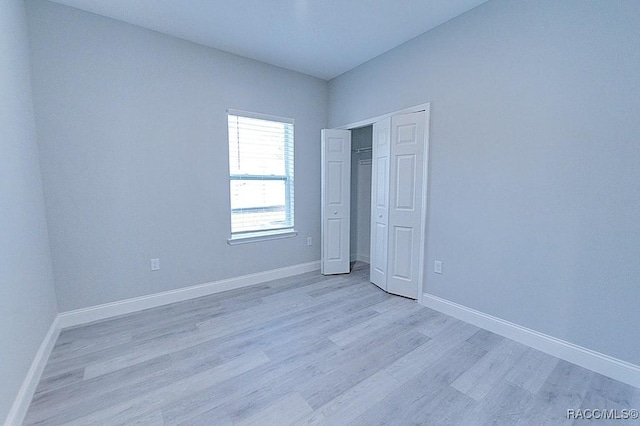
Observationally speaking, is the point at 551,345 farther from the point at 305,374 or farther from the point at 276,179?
the point at 276,179

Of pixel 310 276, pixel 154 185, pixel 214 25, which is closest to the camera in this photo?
pixel 214 25

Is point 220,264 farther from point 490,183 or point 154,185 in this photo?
point 490,183

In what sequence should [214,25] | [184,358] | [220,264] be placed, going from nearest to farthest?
[184,358] → [214,25] → [220,264]

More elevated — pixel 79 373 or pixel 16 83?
pixel 16 83

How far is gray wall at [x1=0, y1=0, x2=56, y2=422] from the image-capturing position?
1357 millimetres

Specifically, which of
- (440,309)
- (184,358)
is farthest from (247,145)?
(440,309)

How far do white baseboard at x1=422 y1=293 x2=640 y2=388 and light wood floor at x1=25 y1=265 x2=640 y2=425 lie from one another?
0.06 meters

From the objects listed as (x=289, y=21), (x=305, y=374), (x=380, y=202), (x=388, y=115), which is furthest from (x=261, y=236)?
(x=289, y=21)

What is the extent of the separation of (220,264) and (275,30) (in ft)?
8.62

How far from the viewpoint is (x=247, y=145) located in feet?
10.6

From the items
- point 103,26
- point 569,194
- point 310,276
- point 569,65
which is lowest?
point 310,276

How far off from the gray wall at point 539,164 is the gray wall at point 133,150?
219 centimetres

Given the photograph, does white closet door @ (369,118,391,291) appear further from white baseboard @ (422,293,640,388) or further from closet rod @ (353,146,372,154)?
closet rod @ (353,146,372,154)

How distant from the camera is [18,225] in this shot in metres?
1.60
